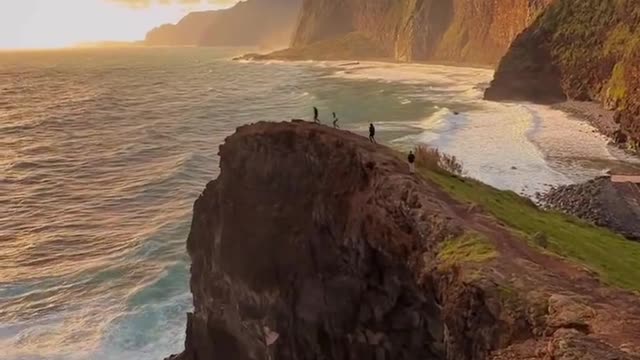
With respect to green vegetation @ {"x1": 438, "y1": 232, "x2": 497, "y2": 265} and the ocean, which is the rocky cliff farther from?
the ocean

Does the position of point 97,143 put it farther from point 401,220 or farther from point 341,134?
point 401,220

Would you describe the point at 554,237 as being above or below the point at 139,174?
above

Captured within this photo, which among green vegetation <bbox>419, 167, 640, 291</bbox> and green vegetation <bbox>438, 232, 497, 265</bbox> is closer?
green vegetation <bbox>438, 232, 497, 265</bbox>

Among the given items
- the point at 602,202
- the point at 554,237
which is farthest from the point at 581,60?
the point at 554,237

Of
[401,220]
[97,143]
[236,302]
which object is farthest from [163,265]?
[97,143]

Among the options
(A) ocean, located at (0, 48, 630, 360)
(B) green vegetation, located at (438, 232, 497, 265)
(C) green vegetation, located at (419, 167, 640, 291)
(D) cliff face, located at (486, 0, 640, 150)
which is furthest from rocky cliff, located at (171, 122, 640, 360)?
(D) cliff face, located at (486, 0, 640, 150)

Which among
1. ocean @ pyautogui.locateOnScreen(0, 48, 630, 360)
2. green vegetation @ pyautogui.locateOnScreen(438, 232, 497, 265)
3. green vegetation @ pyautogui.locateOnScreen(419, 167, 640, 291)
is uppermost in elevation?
green vegetation @ pyautogui.locateOnScreen(438, 232, 497, 265)

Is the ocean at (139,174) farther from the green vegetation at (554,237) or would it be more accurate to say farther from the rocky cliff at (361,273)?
the green vegetation at (554,237)

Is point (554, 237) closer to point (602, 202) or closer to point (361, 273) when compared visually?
point (361, 273)
